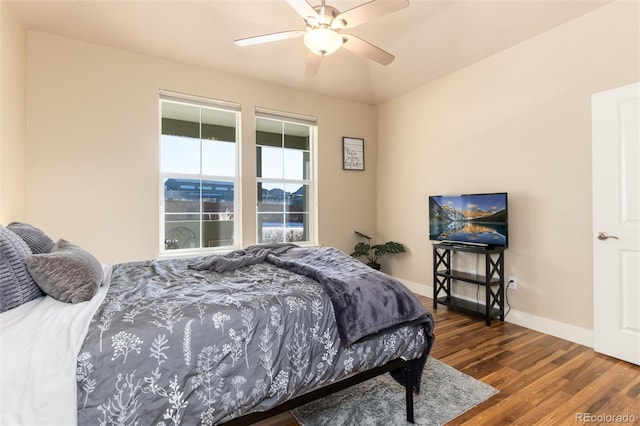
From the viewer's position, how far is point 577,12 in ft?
8.71

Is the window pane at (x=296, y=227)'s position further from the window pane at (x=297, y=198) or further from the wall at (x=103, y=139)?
the wall at (x=103, y=139)

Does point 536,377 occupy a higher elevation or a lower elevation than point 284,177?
lower

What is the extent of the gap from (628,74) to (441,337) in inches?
104

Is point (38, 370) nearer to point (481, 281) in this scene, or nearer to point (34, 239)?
point (34, 239)

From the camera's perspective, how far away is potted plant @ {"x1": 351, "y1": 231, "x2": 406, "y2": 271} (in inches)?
173

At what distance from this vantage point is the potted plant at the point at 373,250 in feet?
14.4

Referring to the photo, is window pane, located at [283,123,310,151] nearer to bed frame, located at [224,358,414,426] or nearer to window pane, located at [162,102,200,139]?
window pane, located at [162,102,200,139]

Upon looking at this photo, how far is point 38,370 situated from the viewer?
94 cm

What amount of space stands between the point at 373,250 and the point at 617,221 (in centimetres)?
289

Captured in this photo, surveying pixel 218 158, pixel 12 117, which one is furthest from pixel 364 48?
pixel 12 117

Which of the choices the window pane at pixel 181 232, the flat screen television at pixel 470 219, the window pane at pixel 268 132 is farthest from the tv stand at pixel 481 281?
the window pane at pixel 181 232

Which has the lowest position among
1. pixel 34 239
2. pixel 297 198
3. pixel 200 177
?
pixel 34 239

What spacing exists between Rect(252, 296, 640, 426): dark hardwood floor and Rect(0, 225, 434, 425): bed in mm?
611

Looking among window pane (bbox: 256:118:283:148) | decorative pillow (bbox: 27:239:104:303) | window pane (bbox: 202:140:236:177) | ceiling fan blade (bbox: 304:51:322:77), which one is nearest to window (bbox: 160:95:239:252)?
window pane (bbox: 202:140:236:177)
